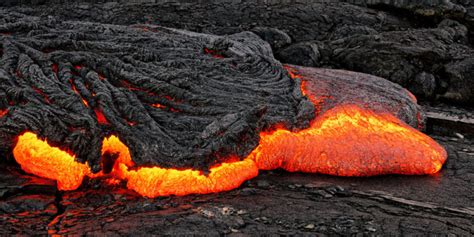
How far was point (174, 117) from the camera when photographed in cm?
457

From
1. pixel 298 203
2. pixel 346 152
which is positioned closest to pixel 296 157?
pixel 346 152

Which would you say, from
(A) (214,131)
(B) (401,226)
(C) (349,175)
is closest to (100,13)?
(A) (214,131)

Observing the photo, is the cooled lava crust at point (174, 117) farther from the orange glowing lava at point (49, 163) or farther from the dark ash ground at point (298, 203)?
the dark ash ground at point (298, 203)

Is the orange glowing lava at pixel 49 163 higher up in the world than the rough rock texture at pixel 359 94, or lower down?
lower down

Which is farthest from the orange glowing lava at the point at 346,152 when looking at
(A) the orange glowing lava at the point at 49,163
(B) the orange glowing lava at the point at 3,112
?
(B) the orange glowing lava at the point at 3,112

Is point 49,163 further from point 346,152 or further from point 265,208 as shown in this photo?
point 346,152

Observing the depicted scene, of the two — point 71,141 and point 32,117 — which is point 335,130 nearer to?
point 71,141

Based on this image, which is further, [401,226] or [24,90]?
[24,90]

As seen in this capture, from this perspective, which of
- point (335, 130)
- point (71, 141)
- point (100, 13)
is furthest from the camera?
point (100, 13)

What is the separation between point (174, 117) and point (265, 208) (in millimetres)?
1444

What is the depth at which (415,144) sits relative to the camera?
471cm

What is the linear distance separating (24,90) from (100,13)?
5.76 m

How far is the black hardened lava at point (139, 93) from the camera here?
162 inches

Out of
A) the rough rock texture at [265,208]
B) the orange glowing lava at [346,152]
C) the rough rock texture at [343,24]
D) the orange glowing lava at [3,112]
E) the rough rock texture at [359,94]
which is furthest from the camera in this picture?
the rough rock texture at [343,24]
